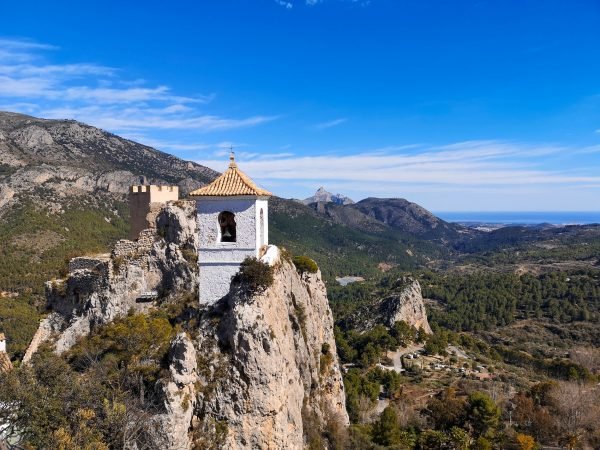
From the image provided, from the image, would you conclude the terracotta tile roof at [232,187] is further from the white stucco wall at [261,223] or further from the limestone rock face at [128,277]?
the limestone rock face at [128,277]

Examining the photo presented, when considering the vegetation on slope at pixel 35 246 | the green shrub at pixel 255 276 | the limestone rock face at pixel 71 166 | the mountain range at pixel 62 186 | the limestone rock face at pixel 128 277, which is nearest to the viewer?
the green shrub at pixel 255 276

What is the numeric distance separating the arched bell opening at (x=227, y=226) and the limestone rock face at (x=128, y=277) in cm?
392

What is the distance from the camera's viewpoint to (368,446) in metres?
27.6

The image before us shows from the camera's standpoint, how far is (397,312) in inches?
2980

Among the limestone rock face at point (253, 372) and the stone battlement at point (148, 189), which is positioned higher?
the stone battlement at point (148, 189)

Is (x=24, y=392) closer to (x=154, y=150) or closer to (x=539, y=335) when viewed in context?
(x=539, y=335)

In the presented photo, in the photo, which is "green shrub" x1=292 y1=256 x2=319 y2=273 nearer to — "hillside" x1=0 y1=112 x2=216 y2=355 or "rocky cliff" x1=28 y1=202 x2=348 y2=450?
"rocky cliff" x1=28 y1=202 x2=348 y2=450

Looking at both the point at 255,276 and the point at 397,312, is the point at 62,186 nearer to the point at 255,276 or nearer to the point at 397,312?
the point at 397,312

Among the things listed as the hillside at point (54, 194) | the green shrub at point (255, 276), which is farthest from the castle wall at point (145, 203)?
the hillside at point (54, 194)

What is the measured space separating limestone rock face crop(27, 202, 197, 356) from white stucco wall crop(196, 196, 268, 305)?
3396 millimetres

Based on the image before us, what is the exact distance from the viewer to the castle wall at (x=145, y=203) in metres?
26.6

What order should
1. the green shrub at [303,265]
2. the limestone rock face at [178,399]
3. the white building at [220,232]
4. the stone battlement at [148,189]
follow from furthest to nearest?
the green shrub at [303,265] < the stone battlement at [148,189] < the white building at [220,232] < the limestone rock face at [178,399]

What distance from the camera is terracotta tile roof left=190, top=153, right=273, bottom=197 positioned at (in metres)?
19.8

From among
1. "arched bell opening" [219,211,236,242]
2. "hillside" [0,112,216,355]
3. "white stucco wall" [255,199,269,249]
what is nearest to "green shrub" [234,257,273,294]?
"white stucco wall" [255,199,269,249]
